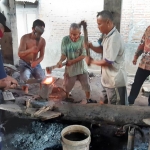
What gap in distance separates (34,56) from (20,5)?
5.21 meters

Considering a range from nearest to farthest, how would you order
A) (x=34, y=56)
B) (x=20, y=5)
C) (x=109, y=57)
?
(x=109, y=57) → (x=34, y=56) → (x=20, y=5)

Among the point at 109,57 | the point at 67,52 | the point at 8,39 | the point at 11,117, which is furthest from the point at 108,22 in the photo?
the point at 8,39

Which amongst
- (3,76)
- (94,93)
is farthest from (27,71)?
(3,76)

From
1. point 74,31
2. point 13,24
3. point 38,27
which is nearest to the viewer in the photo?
point 74,31

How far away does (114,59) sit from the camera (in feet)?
11.6

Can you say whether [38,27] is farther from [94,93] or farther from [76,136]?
[76,136]

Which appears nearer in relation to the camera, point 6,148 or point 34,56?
point 6,148

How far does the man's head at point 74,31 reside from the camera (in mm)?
4491

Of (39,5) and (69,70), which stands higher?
(39,5)

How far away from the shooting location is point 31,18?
10641 millimetres

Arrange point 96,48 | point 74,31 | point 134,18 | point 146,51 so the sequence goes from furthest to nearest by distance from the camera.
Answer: point 134,18 → point 74,31 → point 146,51 → point 96,48

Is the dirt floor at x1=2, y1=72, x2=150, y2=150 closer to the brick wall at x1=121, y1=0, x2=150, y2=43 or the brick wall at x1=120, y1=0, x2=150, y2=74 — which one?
the brick wall at x1=120, y1=0, x2=150, y2=74

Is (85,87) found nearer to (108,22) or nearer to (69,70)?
(69,70)

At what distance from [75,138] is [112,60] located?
146cm
